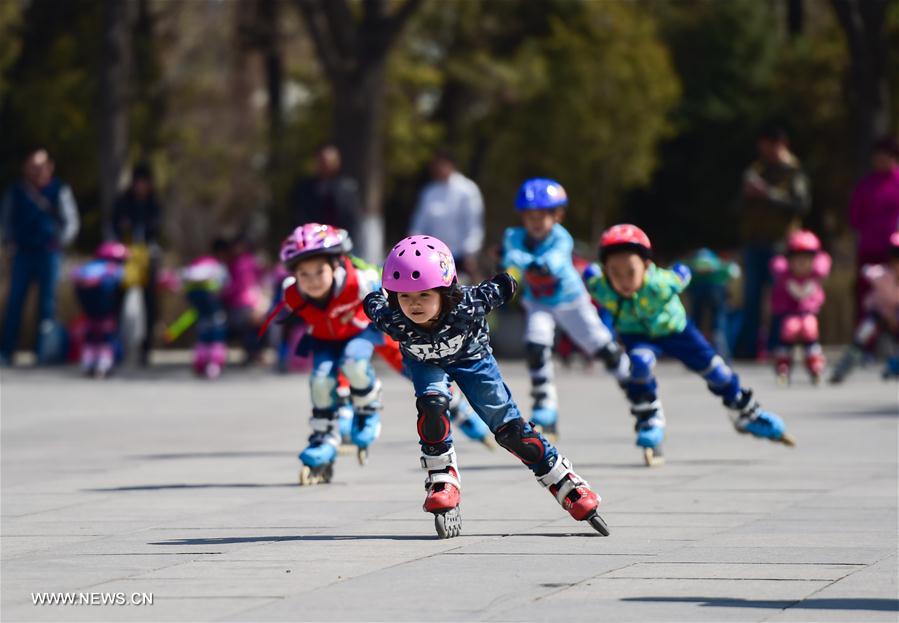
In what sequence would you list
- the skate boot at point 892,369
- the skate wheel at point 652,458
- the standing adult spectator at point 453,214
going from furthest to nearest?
the standing adult spectator at point 453,214 < the skate boot at point 892,369 < the skate wheel at point 652,458

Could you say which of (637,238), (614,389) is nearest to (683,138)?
(614,389)

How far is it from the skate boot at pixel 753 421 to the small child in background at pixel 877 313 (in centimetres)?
541

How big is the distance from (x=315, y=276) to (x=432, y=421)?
2.19 m

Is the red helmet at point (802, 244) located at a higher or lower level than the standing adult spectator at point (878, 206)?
lower

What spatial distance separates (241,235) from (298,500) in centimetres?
1292

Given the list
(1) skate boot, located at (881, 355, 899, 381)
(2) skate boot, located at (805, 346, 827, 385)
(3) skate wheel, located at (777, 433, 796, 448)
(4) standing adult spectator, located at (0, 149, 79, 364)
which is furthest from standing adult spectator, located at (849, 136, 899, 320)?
(4) standing adult spectator, located at (0, 149, 79, 364)

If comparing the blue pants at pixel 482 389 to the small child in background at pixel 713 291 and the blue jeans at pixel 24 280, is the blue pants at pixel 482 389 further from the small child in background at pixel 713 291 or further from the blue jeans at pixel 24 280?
the blue jeans at pixel 24 280

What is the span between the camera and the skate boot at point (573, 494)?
755 cm

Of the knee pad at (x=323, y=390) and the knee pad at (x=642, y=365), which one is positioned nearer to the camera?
the knee pad at (x=323, y=390)

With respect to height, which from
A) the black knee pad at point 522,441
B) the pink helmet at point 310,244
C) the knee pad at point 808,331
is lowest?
the black knee pad at point 522,441

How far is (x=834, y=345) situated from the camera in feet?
87.5

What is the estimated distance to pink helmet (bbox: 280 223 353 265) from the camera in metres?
9.70

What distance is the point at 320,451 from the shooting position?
948 cm

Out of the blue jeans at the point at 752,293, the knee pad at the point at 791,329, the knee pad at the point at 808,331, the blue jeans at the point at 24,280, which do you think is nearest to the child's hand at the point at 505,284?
the knee pad at the point at 791,329
